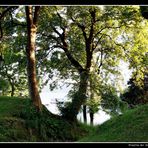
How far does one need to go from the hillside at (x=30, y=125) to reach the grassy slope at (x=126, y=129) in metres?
3.21

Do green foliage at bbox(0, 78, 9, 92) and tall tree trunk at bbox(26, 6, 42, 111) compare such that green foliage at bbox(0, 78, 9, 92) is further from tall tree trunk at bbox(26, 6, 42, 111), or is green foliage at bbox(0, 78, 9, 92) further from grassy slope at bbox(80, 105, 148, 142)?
grassy slope at bbox(80, 105, 148, 142)

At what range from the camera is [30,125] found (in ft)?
51.1

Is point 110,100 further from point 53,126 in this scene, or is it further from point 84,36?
point 53,126

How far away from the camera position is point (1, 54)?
17.9 meters

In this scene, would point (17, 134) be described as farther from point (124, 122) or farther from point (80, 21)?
point (80, 21)

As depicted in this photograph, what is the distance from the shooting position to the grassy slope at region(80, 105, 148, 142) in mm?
10828

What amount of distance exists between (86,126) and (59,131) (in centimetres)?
119

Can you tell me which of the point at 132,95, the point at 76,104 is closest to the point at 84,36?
the point at 76,104

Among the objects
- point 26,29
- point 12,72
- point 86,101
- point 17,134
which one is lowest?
point 17,134

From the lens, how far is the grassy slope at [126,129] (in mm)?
10828

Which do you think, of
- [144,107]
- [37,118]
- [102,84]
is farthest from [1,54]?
[144,107]

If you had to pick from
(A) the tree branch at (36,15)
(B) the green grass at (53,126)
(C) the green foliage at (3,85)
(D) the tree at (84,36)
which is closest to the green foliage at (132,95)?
(D) the tree at (84,36)

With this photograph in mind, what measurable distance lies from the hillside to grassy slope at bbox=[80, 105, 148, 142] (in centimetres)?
321

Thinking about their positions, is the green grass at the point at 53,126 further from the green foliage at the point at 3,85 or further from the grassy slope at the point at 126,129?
the green foliage at the point at 3,85
